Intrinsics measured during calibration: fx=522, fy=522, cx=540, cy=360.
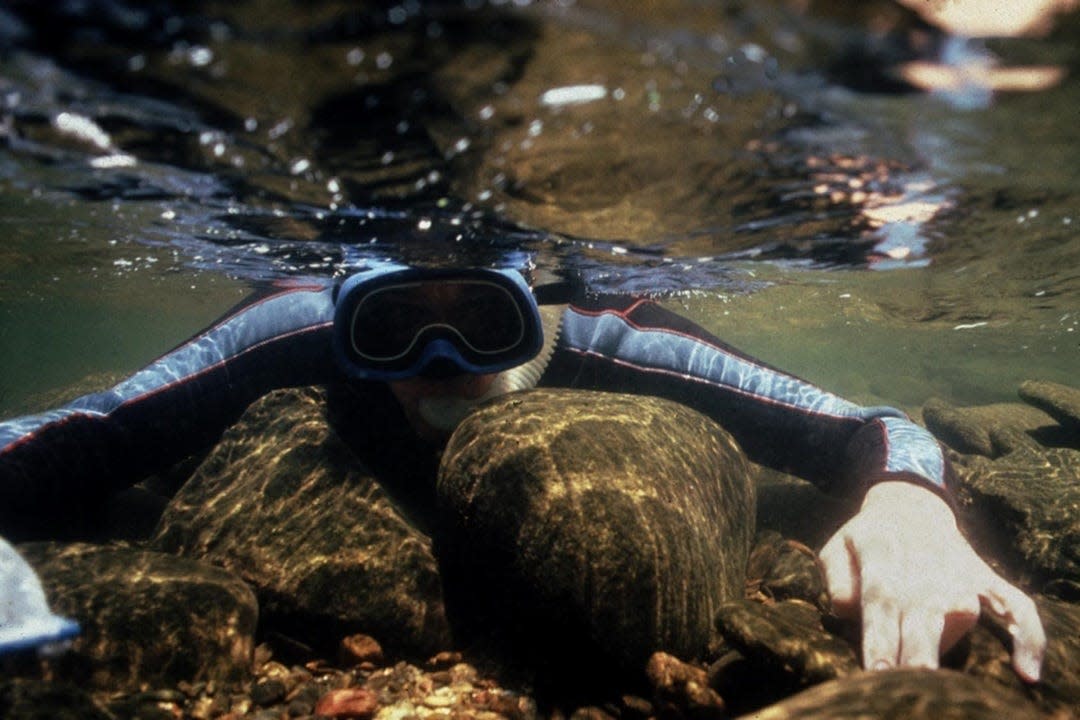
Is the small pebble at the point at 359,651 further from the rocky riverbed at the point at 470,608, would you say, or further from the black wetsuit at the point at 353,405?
the black wetsuit at the point at 353,405

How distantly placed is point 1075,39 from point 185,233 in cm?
983

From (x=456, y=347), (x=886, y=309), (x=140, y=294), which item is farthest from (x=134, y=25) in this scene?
(x=140, y=294)

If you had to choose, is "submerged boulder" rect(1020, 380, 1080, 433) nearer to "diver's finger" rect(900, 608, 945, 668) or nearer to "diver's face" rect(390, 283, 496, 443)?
"diver's finger" rect(900, 608, 945, 668)

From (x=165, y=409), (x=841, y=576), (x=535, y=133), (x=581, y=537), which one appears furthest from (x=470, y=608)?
(x=535, y=133)

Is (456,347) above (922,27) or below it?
below

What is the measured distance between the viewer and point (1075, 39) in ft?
9.65

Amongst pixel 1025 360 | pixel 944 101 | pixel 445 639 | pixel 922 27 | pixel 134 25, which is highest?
pixel 134 25

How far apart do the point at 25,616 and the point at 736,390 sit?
546 cm

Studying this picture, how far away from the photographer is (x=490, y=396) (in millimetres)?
4836

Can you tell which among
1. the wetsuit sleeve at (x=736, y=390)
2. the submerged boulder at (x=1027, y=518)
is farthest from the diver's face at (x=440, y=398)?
the submerged boulder at (x=1027, y=518)

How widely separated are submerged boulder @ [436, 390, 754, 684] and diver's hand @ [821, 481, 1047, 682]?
90 centimetres

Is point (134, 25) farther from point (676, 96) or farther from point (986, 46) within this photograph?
point (986, 46)

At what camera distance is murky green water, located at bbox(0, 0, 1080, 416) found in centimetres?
288

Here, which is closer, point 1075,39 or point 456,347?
point 1075,39
